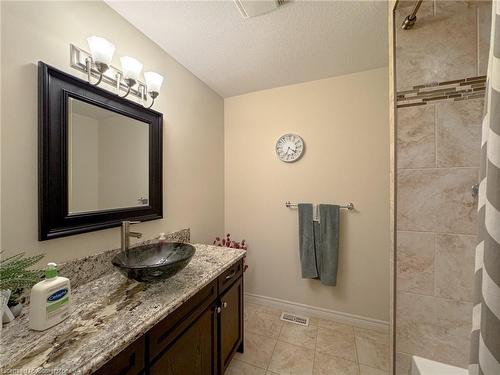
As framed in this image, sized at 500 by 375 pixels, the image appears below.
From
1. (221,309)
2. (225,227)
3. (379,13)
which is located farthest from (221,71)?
(221,309)

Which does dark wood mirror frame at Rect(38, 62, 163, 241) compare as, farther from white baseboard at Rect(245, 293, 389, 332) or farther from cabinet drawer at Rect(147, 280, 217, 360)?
white baseboard at Rect(245, 293, 389, 332)

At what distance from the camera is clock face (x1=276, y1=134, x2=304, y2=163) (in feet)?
6.49

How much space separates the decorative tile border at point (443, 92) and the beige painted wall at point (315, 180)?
80 cm

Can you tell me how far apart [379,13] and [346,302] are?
7.36ft

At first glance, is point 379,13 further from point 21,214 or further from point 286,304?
point 286,304

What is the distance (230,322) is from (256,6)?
76.9 inches

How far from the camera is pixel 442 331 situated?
3.11ft

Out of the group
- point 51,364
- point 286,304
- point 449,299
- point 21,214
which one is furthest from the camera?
point 286,304

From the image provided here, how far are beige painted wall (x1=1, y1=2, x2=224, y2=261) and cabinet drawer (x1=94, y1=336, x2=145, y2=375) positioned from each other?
60 centimetres

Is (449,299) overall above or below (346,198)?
below

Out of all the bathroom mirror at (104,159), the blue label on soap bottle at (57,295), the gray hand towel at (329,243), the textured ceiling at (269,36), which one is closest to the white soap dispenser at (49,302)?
the blue label on soap bottle at (57,295)

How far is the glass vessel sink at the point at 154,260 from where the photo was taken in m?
0.85

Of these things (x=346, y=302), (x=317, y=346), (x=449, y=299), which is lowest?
(x=317, y=346)

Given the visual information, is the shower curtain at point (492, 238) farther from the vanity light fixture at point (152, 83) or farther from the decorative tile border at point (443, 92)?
the vanity light fixture at point (152, 83)
